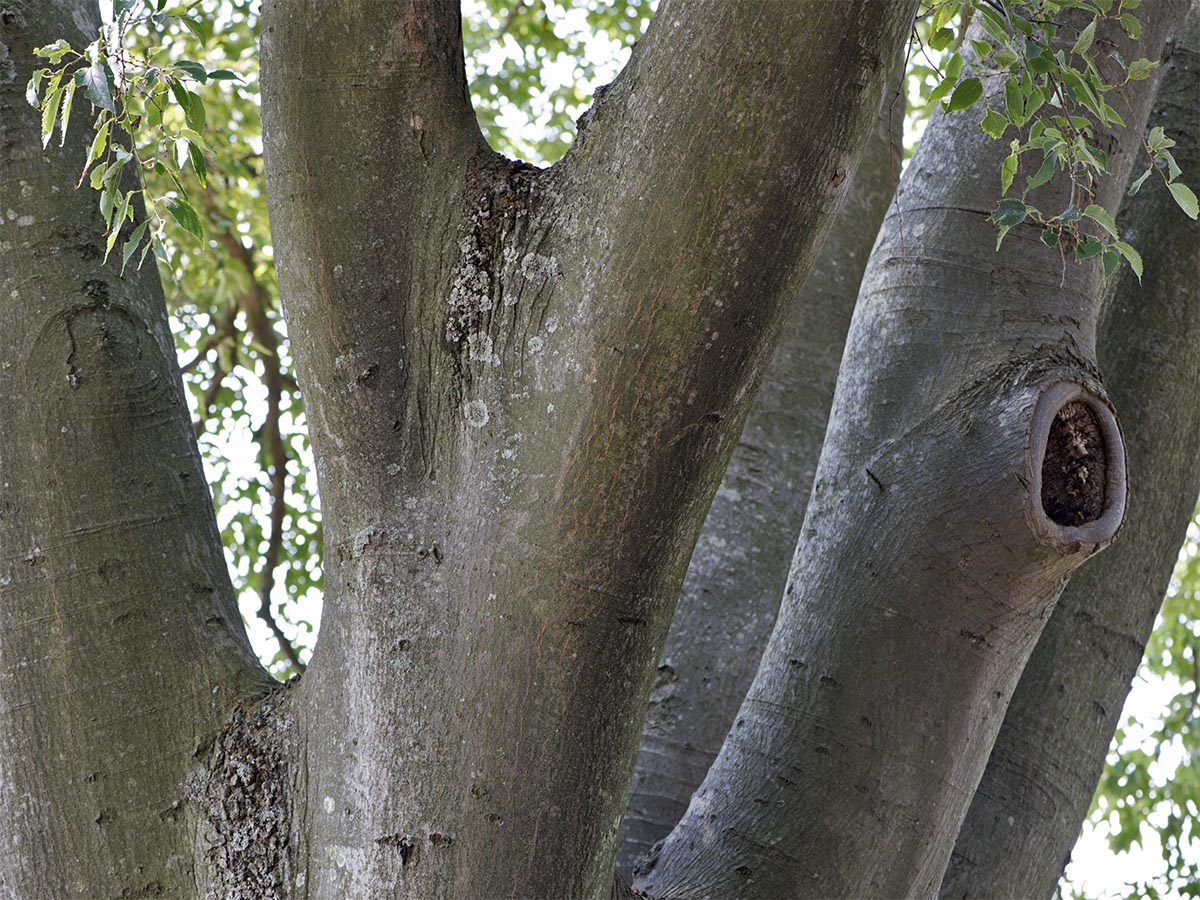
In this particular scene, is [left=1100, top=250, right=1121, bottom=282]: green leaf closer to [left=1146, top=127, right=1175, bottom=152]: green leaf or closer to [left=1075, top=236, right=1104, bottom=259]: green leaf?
[left=1075, top=236, right=1104, bottom=259]: green leaf

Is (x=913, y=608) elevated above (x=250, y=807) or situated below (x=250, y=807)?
above

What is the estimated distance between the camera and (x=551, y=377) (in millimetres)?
1488

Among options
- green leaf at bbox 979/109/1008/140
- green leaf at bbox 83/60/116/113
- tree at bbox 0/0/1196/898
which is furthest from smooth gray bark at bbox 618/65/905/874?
green leaf at bbox 83/60/116/113

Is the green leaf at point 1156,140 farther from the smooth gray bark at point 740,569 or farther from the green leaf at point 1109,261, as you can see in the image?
the smooth gray bark at point 740,569

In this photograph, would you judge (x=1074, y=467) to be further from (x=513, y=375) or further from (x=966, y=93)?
(x=513, y=375)

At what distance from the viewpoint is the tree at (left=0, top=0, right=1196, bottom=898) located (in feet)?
4.72

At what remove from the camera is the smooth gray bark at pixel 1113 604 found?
2125 millimetres

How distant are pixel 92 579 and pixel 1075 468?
4.76 ft

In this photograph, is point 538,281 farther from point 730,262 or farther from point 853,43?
point 853,43

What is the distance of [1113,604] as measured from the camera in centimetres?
228

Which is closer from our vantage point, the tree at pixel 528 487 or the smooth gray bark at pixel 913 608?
the tree at pixel 528 487

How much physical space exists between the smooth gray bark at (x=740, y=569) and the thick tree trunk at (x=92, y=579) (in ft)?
3.15

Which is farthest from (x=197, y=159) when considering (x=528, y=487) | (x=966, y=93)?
(x=966, y=93)

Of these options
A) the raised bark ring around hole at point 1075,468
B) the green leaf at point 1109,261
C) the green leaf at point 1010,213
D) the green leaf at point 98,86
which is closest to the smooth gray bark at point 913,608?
the raised bark ring around hole at point 1075,468
